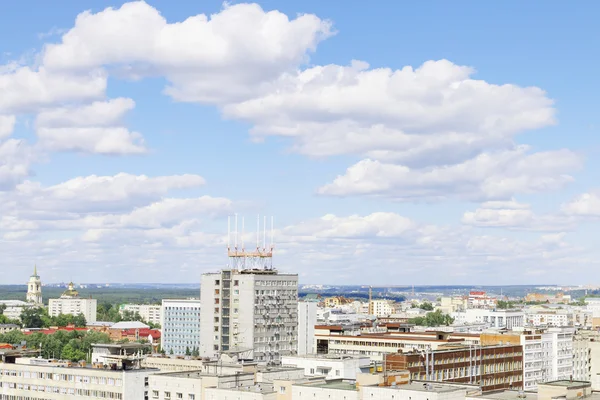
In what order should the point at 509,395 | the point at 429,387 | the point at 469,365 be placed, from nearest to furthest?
the point at 429,387
the point at 509,395
the point at 469,365

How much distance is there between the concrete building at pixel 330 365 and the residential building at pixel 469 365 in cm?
697

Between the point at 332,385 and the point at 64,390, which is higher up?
the point at 332,385

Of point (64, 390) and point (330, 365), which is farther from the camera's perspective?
point (330, 365)

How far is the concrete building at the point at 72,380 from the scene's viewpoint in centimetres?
12344

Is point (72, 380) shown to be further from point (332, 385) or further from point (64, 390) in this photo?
point (332, 385)

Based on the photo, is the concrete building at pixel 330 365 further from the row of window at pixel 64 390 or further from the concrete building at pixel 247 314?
the concrete building at pixel 247 314

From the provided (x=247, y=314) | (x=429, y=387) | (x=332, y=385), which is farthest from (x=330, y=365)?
(x=429, y=387)

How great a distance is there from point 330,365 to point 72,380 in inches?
1690

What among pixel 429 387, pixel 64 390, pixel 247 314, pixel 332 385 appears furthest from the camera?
pixel 247 314

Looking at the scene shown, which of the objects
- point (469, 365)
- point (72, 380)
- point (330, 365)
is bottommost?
point (469, 365)

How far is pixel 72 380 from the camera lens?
12938 cm

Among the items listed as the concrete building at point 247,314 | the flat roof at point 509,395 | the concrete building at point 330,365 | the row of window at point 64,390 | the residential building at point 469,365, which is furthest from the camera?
the concrete building at point 247,314

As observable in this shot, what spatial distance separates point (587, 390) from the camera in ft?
307

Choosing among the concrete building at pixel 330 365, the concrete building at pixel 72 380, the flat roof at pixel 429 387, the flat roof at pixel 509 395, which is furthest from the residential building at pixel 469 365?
the concrete building at pixel 72 380
